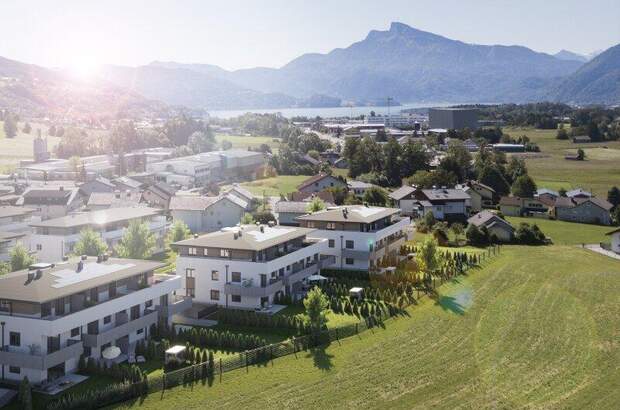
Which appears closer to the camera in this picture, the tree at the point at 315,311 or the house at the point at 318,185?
the tree at the point at 315,311

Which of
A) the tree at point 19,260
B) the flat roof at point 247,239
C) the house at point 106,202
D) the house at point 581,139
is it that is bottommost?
the tree at point 19,260

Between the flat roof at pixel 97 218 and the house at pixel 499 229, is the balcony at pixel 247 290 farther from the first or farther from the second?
the house at pixel 499 229

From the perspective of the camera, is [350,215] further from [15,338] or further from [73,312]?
[15,338]

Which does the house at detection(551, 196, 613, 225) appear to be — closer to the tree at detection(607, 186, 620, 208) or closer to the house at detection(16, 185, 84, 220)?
the tree at detection(607, 186, 620, 208)

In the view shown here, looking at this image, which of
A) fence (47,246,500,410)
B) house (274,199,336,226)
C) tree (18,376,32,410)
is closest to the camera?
tree (18,376,32,410)

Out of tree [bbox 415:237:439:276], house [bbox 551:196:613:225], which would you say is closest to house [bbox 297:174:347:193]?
house [bbox 551:196:613:225]

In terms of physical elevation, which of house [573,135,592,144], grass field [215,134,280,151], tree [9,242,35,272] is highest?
house [573,135,592,144]

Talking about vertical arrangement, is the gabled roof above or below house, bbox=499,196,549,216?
above

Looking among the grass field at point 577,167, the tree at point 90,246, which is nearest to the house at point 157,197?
the tree at point 90,246
